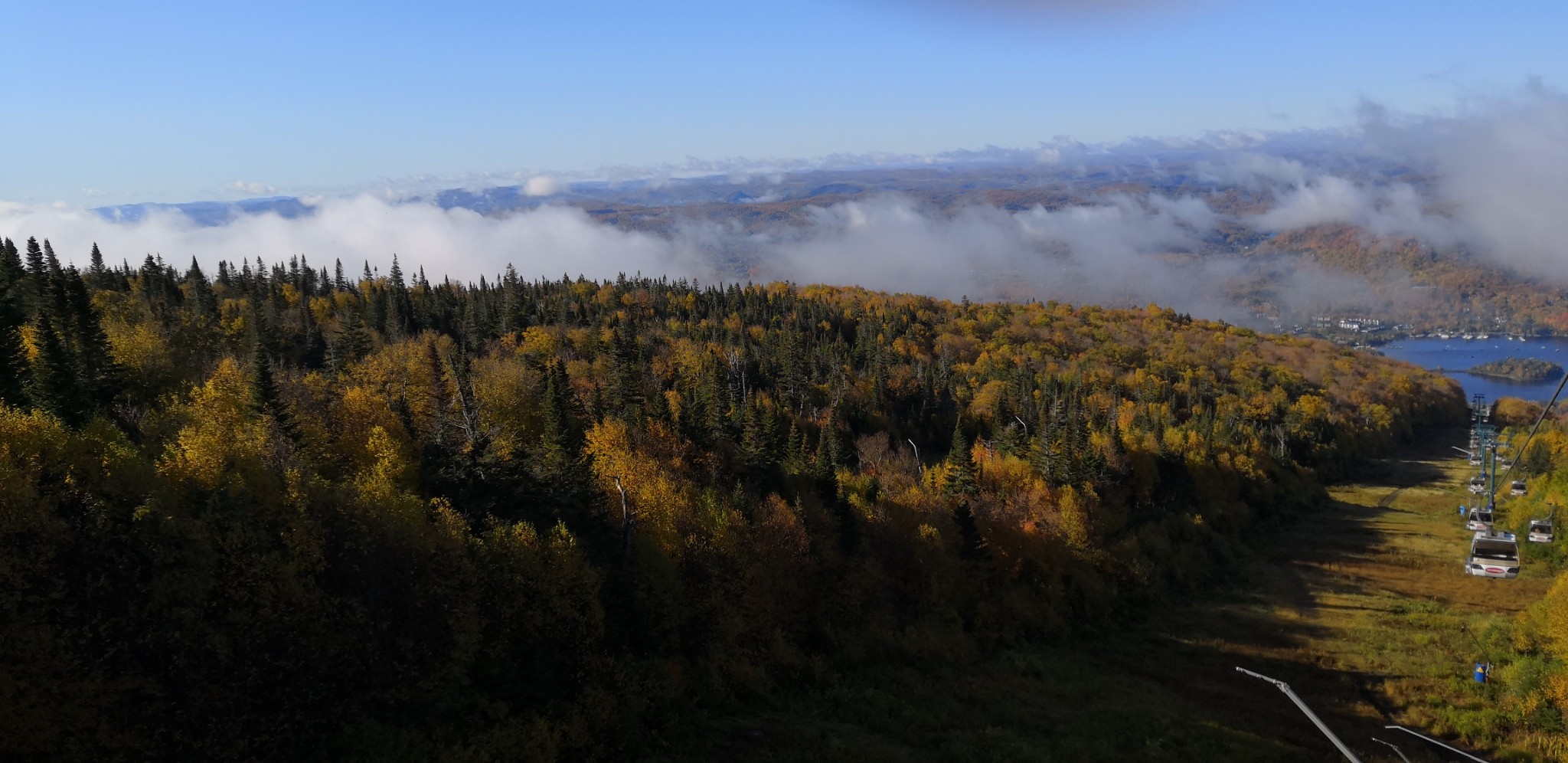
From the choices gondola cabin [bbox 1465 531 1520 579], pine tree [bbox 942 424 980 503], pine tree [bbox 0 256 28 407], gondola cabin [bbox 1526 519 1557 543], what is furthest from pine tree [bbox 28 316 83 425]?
gondola cabin [bbox 1526 519 1557 543]

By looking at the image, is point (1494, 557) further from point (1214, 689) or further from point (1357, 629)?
point (1357, 629)

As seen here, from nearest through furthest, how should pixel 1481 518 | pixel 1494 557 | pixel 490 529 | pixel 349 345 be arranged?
1. pixel 490 529
2. pixel 1494 557
3. pixel 1481 518
4. pixel 349 345

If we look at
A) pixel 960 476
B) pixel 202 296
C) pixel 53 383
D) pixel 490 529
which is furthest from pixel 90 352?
pixel 202 296

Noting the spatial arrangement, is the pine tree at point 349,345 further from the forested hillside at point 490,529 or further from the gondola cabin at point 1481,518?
the gondola cabin at point 1481,518

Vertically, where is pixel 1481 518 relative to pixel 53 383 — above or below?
below

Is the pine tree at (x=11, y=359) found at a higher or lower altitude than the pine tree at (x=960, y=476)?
higher

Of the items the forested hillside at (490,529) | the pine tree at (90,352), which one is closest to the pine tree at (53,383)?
the forested hillside at (490,529)
